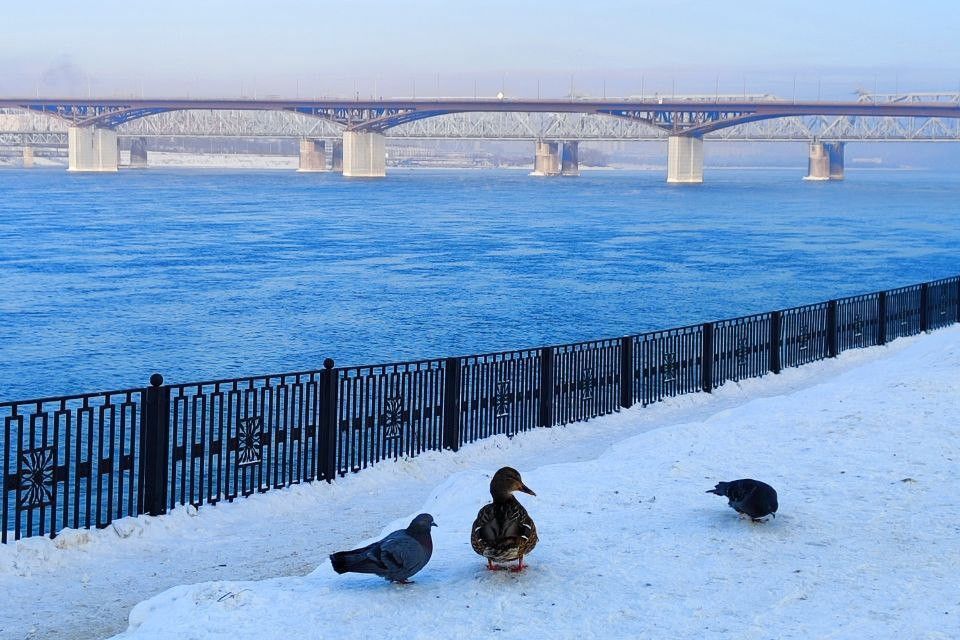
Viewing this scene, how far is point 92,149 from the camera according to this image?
607 feet

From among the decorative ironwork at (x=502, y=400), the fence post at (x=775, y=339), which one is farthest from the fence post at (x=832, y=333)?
the decorative ironwork at (x=502, y=400)

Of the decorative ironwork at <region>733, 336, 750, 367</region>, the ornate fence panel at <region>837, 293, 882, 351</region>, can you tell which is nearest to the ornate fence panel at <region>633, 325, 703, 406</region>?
the decorative ironwork at <region>733, 336, 750, 367</region>

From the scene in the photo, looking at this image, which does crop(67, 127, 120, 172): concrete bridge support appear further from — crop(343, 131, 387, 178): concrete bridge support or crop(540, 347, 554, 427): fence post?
crop(540, 347, 554, 427): fence post

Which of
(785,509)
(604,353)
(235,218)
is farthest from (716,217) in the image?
(785,509)

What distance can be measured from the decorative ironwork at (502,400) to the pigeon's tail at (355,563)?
6.77m

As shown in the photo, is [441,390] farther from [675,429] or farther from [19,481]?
[19,481]

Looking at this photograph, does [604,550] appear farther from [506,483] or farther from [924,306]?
[924,306]

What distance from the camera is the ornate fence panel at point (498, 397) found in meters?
14.1

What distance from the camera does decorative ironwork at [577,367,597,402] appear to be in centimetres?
1566

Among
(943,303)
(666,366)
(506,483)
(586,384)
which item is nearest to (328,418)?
(586,384)

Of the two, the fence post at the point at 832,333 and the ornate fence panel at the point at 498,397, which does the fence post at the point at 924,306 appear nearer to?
the fence post at the point at 832,333

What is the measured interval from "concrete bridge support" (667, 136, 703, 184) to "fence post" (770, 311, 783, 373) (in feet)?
488

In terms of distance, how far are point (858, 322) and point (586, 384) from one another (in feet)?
27.0

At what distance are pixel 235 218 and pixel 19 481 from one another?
80.3 metres
